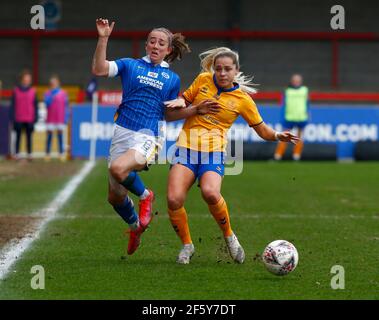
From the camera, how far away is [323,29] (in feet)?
133

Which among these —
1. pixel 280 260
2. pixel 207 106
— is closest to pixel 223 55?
pixel 207 106

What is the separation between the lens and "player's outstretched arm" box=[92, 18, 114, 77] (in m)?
8.47

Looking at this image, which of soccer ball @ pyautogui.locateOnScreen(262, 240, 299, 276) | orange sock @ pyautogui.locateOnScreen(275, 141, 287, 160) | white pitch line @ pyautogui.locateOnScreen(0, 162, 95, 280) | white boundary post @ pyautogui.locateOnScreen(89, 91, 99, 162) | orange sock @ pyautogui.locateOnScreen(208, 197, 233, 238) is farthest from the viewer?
white boundary post @ pyautogui.locateOnScreen(89, 91, 99, 162)

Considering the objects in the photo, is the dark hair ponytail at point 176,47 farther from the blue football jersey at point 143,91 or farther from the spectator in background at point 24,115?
the spectator in background at point 24,115

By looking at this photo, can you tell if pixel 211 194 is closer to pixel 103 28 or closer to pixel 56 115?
pixel 103 28

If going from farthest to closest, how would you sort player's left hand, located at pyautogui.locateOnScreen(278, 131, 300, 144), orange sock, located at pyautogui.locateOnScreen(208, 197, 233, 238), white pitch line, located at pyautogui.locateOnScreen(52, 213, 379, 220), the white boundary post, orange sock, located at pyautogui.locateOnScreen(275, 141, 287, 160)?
1. the white boundary post
2. orange sock, located at pyautogui.locateOnScreen(275, 141, 287, 160)
3. white pitch line, located at pyautogui.locateOnScreen(52, 213, 379, 220)
4. player's left hand, located at pyautogui.locateOnScreen(278, 131, 300, 144)
5. orange sock, located at pyautogui.locateOnScreen(208, 197, 233, 238)

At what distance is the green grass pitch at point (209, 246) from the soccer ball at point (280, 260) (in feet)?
0.24

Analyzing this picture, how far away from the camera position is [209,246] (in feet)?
32.7

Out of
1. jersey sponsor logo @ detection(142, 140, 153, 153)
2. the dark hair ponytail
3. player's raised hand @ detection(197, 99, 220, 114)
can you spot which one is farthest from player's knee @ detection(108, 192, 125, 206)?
the dark hair ponytail

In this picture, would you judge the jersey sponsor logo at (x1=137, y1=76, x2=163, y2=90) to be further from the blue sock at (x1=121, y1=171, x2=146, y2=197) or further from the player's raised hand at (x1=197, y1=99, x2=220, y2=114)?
the blue sock at (x1=121, y1=171, x2=146, y2=197)

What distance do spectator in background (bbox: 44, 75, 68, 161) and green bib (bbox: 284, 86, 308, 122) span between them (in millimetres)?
5297

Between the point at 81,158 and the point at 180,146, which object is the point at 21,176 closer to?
the point at 81,158

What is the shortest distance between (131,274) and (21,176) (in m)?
11.0
